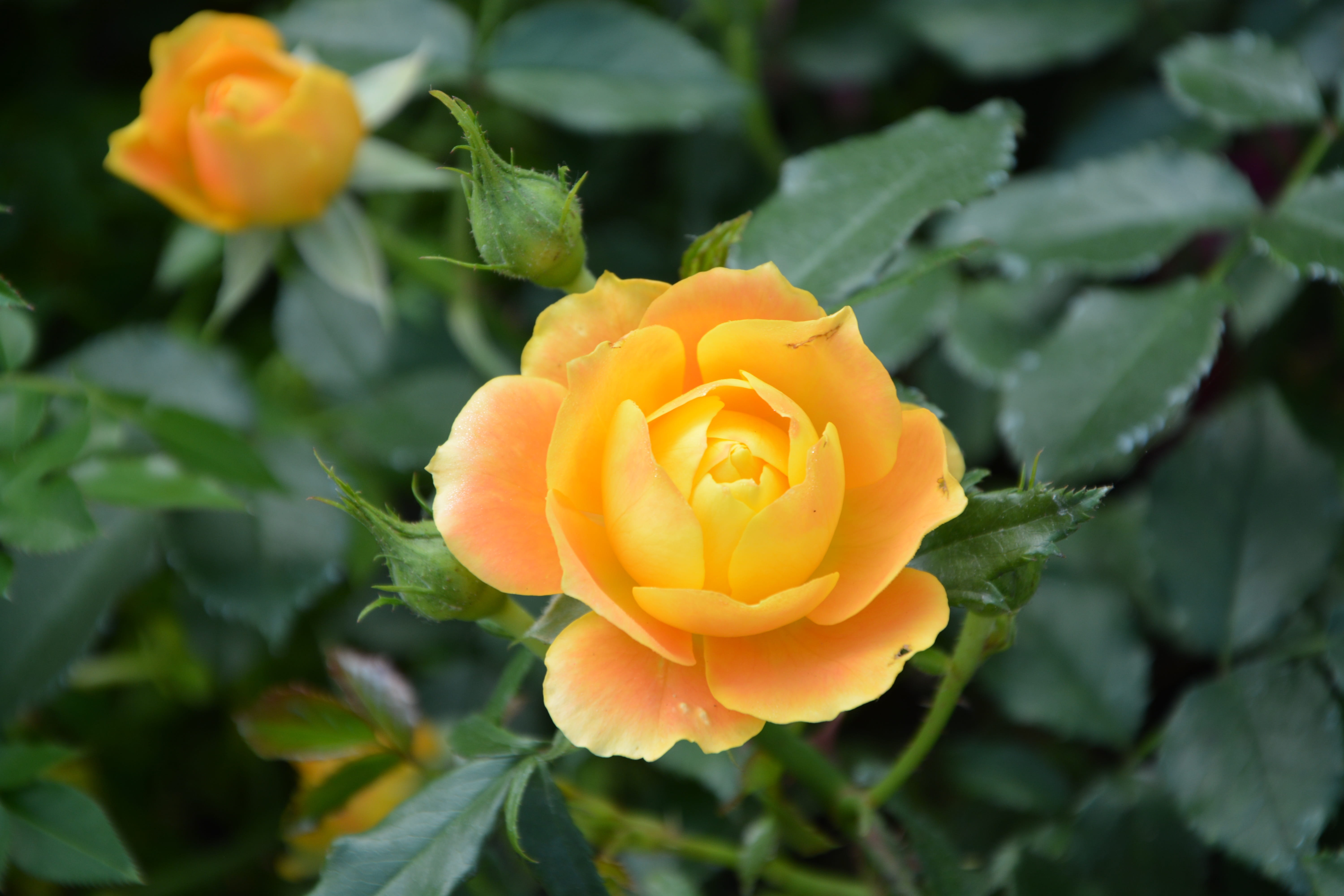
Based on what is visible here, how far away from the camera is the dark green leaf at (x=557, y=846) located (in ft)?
1.92

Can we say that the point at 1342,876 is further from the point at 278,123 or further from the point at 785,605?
the point at 278,123

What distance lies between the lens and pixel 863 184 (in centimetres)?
74

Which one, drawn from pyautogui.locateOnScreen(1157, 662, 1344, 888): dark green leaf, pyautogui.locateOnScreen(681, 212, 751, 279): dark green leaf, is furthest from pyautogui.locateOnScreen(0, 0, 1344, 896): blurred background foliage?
pyautogui.locateOnScreen(681, 212, 751, 279): dark green leaf

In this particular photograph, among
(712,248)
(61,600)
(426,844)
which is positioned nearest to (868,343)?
(712,248)

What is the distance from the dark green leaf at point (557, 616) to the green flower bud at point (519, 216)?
19 cm

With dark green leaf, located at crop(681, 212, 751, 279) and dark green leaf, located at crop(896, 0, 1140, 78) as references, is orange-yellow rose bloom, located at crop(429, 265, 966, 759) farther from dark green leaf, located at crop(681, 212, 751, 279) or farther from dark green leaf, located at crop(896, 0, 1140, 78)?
dark green leaf, located at crop(896, 0, 1140, 78)

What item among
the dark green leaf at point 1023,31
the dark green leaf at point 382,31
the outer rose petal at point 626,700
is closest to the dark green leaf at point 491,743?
the outer rose petal at point 626,700

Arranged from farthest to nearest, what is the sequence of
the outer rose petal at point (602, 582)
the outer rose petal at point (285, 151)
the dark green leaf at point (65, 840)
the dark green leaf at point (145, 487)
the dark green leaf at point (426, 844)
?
the outer rose petal at point (285, 151)
the dark green leaf at point (145, 487)
the dark green leaf at point (65, 840)
the dark green leaf at point (426, 844)
the outer rose petal at point (602, 582)

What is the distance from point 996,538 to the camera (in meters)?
0.49

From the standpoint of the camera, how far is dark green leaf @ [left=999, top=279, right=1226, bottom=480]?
29.7 inches

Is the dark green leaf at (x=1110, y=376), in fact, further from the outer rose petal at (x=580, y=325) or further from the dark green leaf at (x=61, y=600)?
the dark green leaf at (x=61, y=600)

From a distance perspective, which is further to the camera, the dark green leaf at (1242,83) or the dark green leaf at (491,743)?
the dark green leaf at (1242,83)

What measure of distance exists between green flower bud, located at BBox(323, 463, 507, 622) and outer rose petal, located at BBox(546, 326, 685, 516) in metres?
0.07

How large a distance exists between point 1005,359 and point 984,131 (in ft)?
0.84
